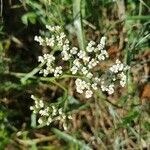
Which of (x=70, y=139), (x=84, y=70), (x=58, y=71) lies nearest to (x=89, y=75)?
(x=84, y=70)

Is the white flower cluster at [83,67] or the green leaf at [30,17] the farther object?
the green leaf at [30,17]

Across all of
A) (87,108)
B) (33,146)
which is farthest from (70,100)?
(33,146)

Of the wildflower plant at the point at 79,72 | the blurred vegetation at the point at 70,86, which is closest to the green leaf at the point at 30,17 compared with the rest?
the blurred vegetation at the point at 70,86

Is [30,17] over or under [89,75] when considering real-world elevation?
over

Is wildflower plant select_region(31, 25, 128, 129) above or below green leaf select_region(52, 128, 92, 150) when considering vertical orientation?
above

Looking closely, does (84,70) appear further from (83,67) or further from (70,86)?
(70,86)

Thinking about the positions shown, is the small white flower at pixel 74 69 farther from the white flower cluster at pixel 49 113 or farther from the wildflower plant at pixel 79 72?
the white flower cluster at pixel 49 113

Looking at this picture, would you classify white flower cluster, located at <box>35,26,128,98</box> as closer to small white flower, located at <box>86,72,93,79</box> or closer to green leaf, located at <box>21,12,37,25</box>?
small white flower, located at <box>86,72,93,79</box>

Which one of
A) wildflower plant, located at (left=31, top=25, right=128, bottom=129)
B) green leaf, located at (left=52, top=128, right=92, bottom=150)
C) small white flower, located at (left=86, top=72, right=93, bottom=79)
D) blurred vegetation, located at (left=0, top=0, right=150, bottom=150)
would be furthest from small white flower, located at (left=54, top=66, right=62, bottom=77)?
green leaf, located at (left=52, top=128, right=92, bottom=150)
